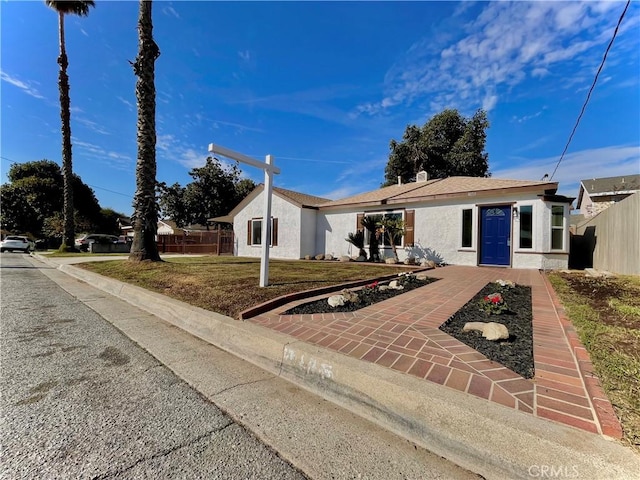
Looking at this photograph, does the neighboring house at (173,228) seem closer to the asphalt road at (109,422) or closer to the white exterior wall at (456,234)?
the white exterior wall at (456,234)

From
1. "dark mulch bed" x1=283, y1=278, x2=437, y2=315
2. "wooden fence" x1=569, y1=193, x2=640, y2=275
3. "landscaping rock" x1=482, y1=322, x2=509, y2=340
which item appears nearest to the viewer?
"landscaping rock" x1=482, y1=322, x2=509, y2=340

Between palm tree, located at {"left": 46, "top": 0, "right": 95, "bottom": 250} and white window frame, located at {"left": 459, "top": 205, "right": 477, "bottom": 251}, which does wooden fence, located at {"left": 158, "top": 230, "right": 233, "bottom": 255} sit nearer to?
palm tree, located at {"left": 46, "top": 0, "right": 95, "bottom": 250}

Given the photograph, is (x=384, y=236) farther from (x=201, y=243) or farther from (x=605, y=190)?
(x=605, y=190)

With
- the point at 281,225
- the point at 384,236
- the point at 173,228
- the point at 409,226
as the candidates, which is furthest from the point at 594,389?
the point at 173,228

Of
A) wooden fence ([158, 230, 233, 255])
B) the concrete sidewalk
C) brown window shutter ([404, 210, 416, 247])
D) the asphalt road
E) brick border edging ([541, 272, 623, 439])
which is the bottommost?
the asphalt road

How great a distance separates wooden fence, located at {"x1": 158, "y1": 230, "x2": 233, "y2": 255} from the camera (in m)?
19.0

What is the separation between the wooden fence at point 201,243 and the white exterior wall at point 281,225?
9.12 feet

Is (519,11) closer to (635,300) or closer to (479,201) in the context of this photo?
(479,201)

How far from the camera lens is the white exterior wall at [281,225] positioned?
14.1 m

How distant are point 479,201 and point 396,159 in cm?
1449

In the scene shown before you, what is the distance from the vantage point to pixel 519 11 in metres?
7.06

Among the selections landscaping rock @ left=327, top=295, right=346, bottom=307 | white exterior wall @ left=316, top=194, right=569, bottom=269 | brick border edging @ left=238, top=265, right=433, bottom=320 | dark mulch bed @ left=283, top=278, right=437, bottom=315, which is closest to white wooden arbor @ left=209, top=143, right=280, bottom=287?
brick border edging @ left=238, top=265, right=433, bottom=320

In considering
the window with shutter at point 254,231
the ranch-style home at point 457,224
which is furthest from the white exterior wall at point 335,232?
the window with shutter at point 254,231

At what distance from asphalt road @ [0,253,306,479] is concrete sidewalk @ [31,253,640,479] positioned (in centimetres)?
74
